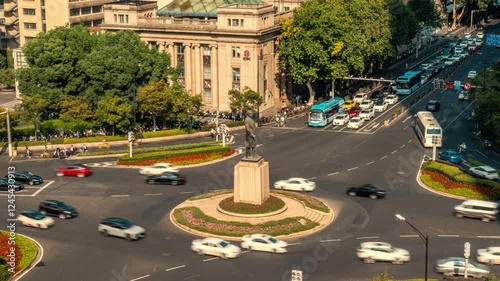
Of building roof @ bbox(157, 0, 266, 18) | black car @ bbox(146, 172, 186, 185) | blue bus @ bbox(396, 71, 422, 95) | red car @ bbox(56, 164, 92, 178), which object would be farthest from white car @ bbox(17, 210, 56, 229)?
blue bus @ bbox(396, 71, 422, 95)

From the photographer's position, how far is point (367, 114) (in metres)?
127

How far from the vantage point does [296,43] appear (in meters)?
131

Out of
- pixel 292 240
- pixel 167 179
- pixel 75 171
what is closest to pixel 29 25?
pixel 75 171

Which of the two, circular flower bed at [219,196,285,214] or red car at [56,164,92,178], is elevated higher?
red car at [56,164,92,178]

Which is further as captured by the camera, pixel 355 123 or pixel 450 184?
pixel 355 123

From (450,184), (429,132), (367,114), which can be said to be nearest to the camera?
(450,184)

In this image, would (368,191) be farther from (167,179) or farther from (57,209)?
(57,209)

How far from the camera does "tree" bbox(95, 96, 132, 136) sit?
11138cm

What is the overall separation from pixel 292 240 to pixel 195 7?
77415 millimetres

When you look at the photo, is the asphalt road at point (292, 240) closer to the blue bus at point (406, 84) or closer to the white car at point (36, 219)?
the white car at point (36, 219)

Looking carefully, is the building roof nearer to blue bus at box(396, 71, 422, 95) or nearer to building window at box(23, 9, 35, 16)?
blue bus at box(396, 71, 422, 95)

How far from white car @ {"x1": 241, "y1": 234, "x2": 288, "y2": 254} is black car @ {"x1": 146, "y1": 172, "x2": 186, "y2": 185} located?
74.5 ft

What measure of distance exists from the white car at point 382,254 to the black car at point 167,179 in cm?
2962

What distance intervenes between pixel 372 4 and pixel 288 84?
69.1 ft
